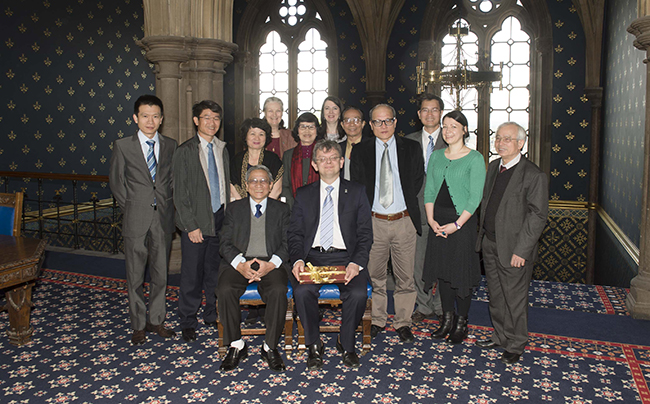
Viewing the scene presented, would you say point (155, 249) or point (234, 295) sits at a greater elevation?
point (155, 249)

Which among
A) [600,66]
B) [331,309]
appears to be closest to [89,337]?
[331,309]

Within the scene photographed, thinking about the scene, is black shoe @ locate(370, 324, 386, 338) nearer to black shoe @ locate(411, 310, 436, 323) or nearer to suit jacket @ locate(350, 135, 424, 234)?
black shoe @ locate(411, 310, 436, 323)

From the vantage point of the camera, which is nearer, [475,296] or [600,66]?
[475,296]

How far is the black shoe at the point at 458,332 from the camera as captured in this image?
393 cm

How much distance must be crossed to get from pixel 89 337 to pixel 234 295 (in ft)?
4.56


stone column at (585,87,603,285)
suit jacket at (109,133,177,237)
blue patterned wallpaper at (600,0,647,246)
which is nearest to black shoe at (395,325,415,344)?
suit jacket at (109,133,177,237)

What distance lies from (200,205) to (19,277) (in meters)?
1.32

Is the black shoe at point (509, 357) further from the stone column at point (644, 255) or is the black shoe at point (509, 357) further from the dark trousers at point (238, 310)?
the stone column at point (644, 255)

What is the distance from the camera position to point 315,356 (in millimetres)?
3537

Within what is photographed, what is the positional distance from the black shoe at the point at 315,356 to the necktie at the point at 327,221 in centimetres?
71

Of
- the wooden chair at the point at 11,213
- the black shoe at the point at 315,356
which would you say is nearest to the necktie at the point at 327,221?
the black shoe at the point at 315,356

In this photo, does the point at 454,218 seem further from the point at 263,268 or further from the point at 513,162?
the point at 263,268

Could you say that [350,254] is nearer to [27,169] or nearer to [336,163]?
[336,163]

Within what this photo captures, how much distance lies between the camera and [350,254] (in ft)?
12.4
